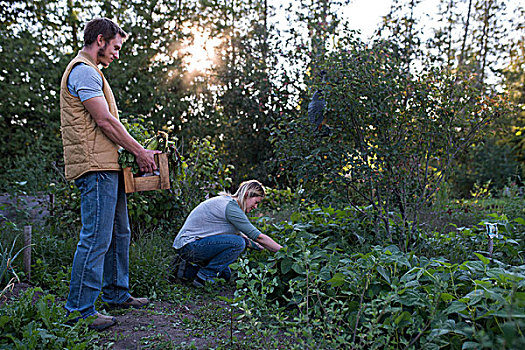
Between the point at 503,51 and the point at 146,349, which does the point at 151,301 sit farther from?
the point at 503,51

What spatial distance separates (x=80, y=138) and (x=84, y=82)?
333 millimetres

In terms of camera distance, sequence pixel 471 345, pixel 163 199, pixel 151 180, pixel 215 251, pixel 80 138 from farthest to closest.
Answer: pixel 163 199 → pixel 215 251 → pixel 151 180 → pixel 80 138 → pixel 471 345

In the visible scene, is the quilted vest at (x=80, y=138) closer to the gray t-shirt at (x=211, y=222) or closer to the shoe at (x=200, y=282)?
the gray t-shirt at (x=211, y=222)

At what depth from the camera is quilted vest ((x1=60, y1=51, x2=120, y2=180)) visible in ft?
8.27

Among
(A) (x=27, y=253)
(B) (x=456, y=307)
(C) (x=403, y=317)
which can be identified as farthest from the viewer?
(A) (x=27, y=253)

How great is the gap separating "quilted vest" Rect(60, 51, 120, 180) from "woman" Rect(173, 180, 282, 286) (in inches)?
48.8

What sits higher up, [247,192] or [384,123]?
[384,123]

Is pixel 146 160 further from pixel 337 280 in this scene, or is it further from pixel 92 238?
pixel 337 280

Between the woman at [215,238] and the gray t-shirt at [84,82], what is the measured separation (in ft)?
4.88

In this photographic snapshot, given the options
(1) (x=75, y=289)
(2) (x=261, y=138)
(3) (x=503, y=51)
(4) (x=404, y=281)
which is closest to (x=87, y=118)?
(1) (x=75, y=289)

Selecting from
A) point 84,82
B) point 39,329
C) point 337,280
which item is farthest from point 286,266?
point 84,82

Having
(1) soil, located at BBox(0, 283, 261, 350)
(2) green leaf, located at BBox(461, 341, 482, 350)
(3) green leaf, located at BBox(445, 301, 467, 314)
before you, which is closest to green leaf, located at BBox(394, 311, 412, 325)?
(3) green leaf, located at BBox(445, 301, 467, 314)

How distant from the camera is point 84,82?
247 centimetres

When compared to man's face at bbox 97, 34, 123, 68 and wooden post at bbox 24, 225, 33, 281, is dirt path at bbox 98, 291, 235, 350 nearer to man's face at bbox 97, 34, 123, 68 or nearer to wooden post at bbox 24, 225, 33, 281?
wooden post at bbox 24, 225, 33, 281
